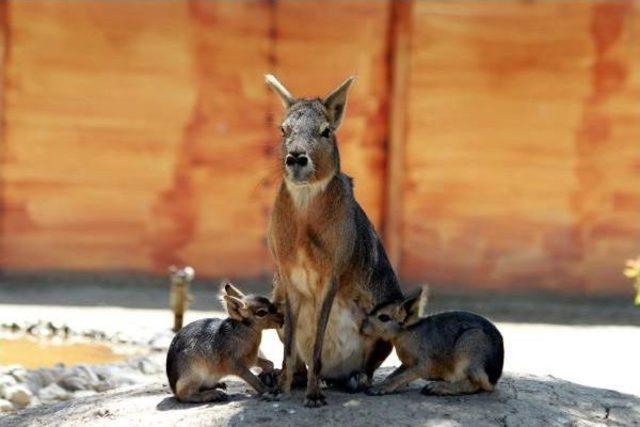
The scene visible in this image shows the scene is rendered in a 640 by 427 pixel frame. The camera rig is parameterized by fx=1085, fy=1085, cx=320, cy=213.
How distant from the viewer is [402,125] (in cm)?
1314

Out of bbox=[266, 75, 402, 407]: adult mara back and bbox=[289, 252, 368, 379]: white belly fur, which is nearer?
bbox=[266, 75, 402, 407]: adult mara back

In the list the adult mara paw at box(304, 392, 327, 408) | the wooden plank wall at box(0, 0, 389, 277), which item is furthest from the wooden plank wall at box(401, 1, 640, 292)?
the adult mara paw at box(304, 392, 327, 408)

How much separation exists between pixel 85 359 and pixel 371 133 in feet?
18.7

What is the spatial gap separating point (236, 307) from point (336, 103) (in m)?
1.22

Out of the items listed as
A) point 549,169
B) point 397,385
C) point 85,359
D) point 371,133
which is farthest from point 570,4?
point 397,385

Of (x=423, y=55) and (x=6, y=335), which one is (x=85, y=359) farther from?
(x=423, y=55)

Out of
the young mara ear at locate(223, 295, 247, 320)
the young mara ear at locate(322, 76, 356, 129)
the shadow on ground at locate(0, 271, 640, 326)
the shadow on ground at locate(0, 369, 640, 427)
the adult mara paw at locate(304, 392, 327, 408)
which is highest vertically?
the young mara ear at locate(322, 76, 356, 129)

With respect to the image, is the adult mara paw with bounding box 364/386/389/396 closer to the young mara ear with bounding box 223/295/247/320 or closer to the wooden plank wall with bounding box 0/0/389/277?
the young mara ear with bounding box 223/295/247/320

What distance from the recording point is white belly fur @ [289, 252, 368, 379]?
5.65 m

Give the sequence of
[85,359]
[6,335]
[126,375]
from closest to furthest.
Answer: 1. [126,375]
2. [85,359]
3. [6,335]

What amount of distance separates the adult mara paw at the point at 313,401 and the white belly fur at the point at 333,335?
0.33m

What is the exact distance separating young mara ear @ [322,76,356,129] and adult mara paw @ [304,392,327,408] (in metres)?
1.38

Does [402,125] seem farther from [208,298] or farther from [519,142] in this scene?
[208,298]

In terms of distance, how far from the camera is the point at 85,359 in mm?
8719
